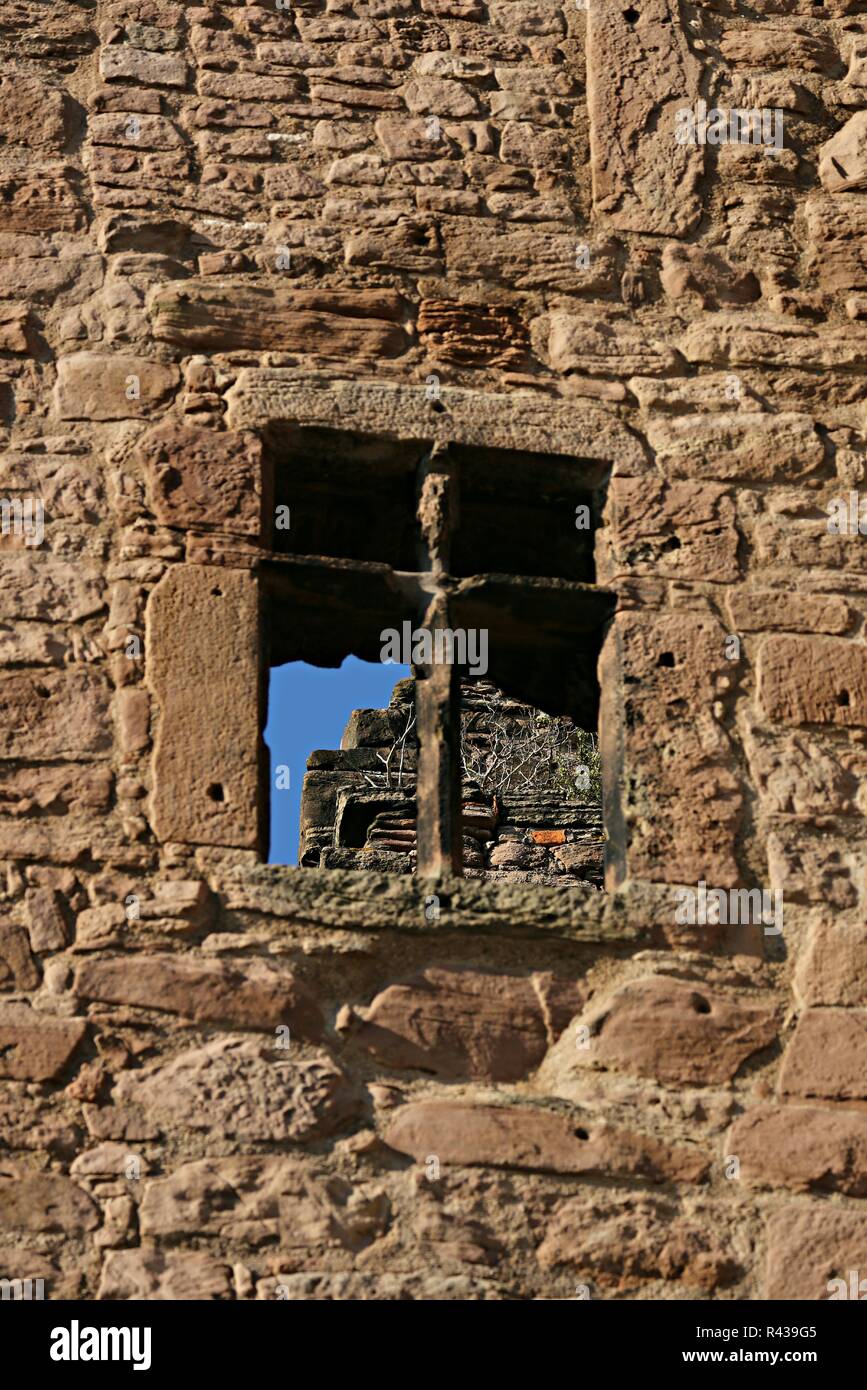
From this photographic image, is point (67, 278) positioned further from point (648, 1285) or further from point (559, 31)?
point (648, 1285)

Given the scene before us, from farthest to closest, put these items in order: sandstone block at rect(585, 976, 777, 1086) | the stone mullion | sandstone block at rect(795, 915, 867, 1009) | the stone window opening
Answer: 1. the stone window opening
2. the stone mullion
3. sandstone block at rect(795, 915, 867, 1009)
4. sandstone block at rect(585, 976, 777, 1086)

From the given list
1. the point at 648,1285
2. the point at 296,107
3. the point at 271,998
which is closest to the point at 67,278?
the point at 296,107

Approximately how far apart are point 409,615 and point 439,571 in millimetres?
139

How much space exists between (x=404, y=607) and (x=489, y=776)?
16.1 feet

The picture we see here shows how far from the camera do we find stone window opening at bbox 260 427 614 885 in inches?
205

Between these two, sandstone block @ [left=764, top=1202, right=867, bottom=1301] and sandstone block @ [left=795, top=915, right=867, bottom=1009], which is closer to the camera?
sandstone block @ [left=764, top=1202, right=867, bottom=1301]

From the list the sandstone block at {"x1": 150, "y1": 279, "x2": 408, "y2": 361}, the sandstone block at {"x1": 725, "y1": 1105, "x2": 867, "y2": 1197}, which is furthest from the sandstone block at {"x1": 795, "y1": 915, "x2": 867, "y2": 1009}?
the sandstone block at {"x1": 150, "y1": 279, "x2": 408, "y2": 361}

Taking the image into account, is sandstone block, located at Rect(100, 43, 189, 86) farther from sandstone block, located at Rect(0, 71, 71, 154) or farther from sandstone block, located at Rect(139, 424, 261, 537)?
sandstone block, located at Rect(139, 424, 261, 537)

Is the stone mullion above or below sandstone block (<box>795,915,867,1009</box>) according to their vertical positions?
above

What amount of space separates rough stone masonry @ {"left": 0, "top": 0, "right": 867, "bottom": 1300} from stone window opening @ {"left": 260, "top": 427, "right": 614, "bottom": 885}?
0.02 meters

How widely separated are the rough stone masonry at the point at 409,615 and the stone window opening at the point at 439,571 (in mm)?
19

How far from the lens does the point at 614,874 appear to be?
5.11 metres

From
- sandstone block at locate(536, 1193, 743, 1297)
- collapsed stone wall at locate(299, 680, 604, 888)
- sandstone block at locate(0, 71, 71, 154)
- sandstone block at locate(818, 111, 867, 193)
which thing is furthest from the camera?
collapsed stone wall at locate(299, 680, 604, 888)

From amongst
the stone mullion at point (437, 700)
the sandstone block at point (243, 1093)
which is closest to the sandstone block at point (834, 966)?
the stone mullion at point (437, 700)
